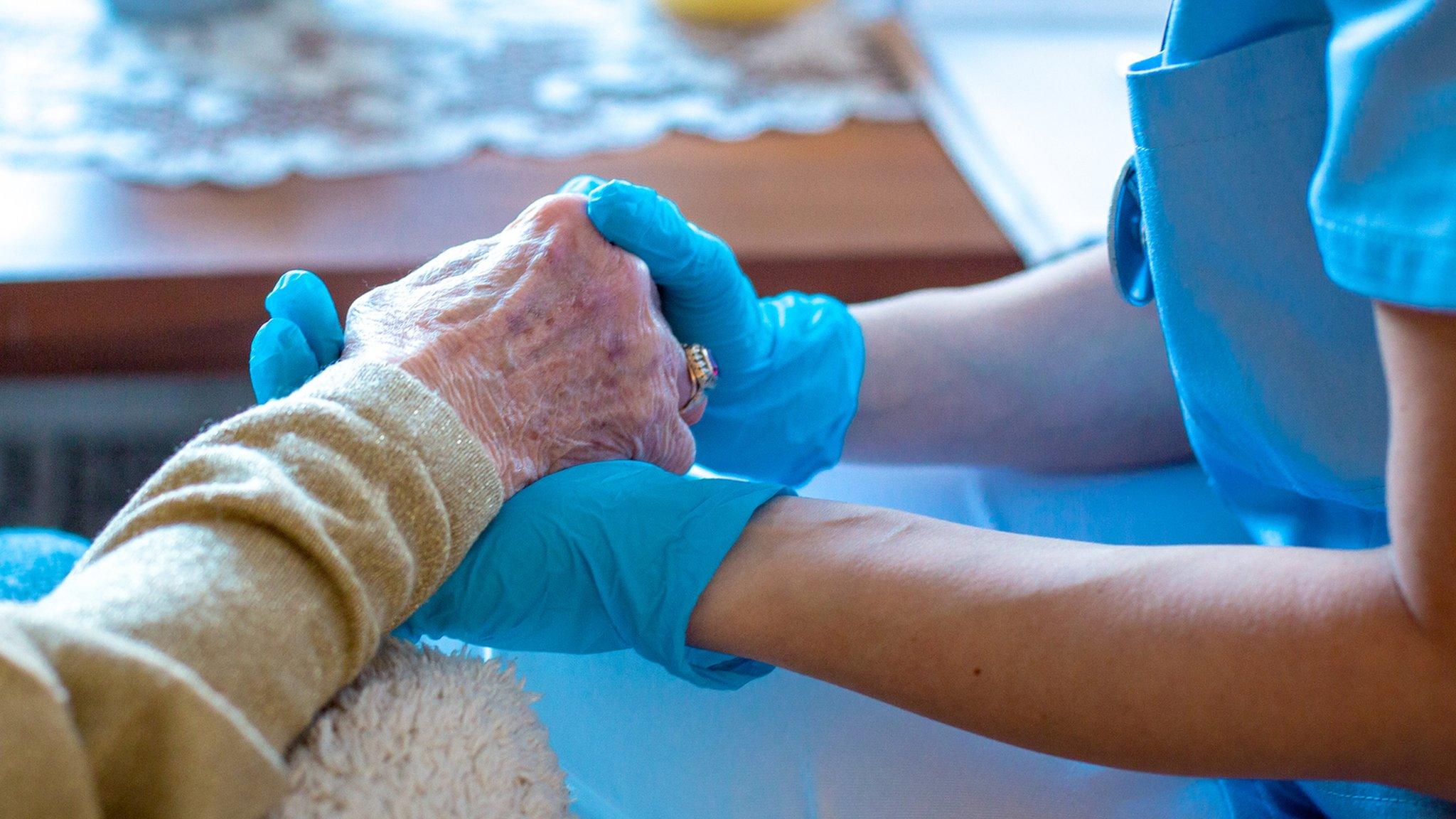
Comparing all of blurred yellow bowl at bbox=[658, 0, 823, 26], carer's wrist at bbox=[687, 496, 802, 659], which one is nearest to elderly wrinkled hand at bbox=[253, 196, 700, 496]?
carer's wrist at bbox=[687, 496, 802, 659]

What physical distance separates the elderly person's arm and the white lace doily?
0.65 m

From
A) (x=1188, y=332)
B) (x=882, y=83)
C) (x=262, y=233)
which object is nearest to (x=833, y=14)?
(x=882, y=83)

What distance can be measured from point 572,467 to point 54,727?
327 millimetres

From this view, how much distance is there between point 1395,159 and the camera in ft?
1.43

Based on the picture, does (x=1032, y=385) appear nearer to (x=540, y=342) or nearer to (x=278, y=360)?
(x=540, y=342)

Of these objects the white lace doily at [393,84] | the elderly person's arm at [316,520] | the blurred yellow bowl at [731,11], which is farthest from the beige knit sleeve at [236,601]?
the blurred yellow bowl at [731,11]

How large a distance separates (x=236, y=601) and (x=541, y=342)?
272 mm

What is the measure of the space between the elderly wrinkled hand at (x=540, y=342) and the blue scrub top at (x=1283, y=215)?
324mm

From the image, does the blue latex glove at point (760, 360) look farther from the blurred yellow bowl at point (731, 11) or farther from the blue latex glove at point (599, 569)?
the blurred yellow bowl at point (731, 11)

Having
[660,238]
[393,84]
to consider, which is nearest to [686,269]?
[660,238]

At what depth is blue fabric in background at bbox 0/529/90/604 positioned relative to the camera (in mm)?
711

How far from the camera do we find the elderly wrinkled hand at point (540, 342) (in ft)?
2.10

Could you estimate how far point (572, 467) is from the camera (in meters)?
0.67

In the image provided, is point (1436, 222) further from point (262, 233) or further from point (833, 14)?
point (833, 14)
